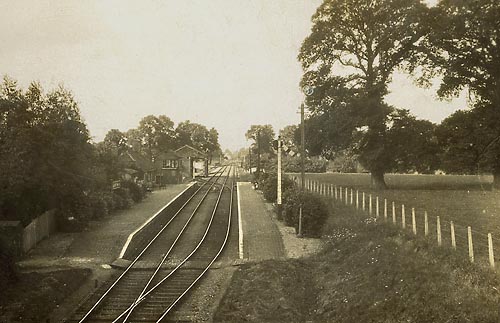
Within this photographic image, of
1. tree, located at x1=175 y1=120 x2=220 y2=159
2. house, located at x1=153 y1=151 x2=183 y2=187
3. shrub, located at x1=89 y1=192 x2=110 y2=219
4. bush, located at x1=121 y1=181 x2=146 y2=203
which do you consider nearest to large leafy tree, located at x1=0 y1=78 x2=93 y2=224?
shrub, located at x1=89 y1=192 x2=110 y2=219

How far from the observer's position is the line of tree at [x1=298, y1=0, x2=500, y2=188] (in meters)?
30.5

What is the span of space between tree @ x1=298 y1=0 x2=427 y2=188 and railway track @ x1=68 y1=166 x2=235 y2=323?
458 inches

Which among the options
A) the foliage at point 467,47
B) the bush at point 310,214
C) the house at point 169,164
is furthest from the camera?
the house at point 169,164

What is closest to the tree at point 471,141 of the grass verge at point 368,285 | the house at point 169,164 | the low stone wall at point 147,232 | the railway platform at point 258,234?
the grass verge at point 368,285

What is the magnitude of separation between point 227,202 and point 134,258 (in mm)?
21960

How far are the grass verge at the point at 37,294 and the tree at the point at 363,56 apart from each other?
854 inches

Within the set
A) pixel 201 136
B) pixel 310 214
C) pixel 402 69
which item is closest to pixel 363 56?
pixel 402 69

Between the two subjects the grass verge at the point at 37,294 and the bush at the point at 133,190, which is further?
the bush at the point at 133,190

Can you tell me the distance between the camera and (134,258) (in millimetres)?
22609

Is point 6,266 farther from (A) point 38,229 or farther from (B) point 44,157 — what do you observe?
(B) point 44,157

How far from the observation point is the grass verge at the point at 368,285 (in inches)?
452

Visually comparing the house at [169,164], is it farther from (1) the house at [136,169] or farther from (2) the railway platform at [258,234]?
(2) the railway platform at [258,234]

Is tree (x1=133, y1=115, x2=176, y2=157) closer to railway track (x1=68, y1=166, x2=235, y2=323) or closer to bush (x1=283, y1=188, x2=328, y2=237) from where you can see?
railway track (x1=68, y1=166, x2=235, y2=323)

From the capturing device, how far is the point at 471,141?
31.1m
